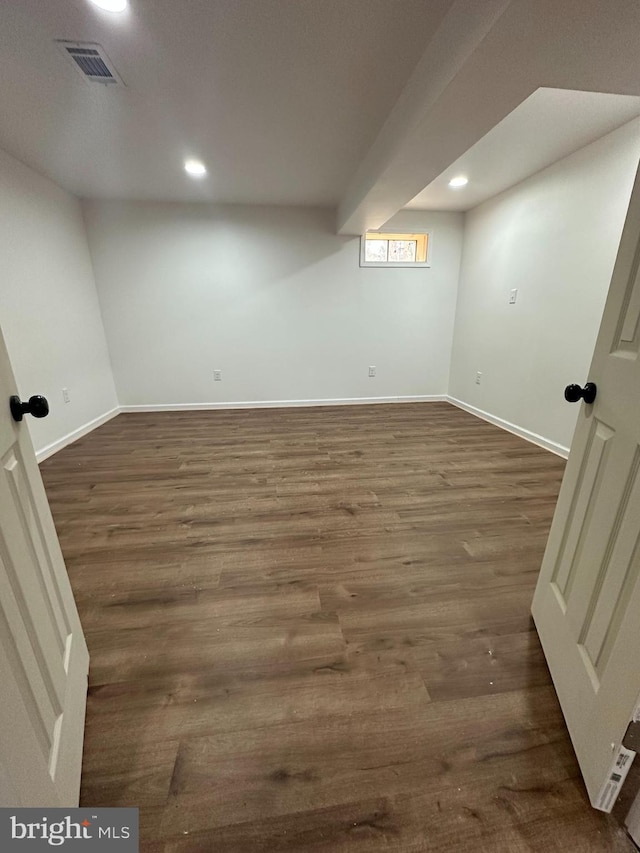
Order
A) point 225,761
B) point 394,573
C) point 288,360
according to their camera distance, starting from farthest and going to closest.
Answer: point 288,360, point 394,573, point 225,761

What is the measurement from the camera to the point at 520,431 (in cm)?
346

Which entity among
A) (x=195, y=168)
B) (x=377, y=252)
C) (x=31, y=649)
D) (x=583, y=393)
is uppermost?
(x=195, y=168)

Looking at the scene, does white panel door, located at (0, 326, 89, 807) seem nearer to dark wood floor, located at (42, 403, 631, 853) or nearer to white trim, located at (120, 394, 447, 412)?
dark wood floor, located at (42, 403, 631, 853)

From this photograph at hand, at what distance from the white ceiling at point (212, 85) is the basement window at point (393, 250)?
1217 mm

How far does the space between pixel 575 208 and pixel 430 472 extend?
2468 millimetres

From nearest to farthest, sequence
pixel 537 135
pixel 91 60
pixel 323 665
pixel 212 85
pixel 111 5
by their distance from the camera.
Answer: pixel 323 665
pixel 111 5
pixel 91 60
pixel 212 85
pixel 537 135

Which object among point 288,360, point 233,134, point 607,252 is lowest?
point 288,360

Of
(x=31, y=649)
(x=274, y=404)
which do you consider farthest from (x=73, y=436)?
(x=31, y=649)

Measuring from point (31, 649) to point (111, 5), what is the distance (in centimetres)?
228

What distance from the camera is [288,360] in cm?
448

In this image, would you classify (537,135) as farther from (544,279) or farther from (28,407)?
(28,407)

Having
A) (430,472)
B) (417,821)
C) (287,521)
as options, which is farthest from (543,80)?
(417,821)

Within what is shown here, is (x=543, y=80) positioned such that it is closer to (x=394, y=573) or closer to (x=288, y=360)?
(x=394, y=573)

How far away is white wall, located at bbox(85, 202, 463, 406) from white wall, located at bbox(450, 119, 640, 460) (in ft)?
1.93
